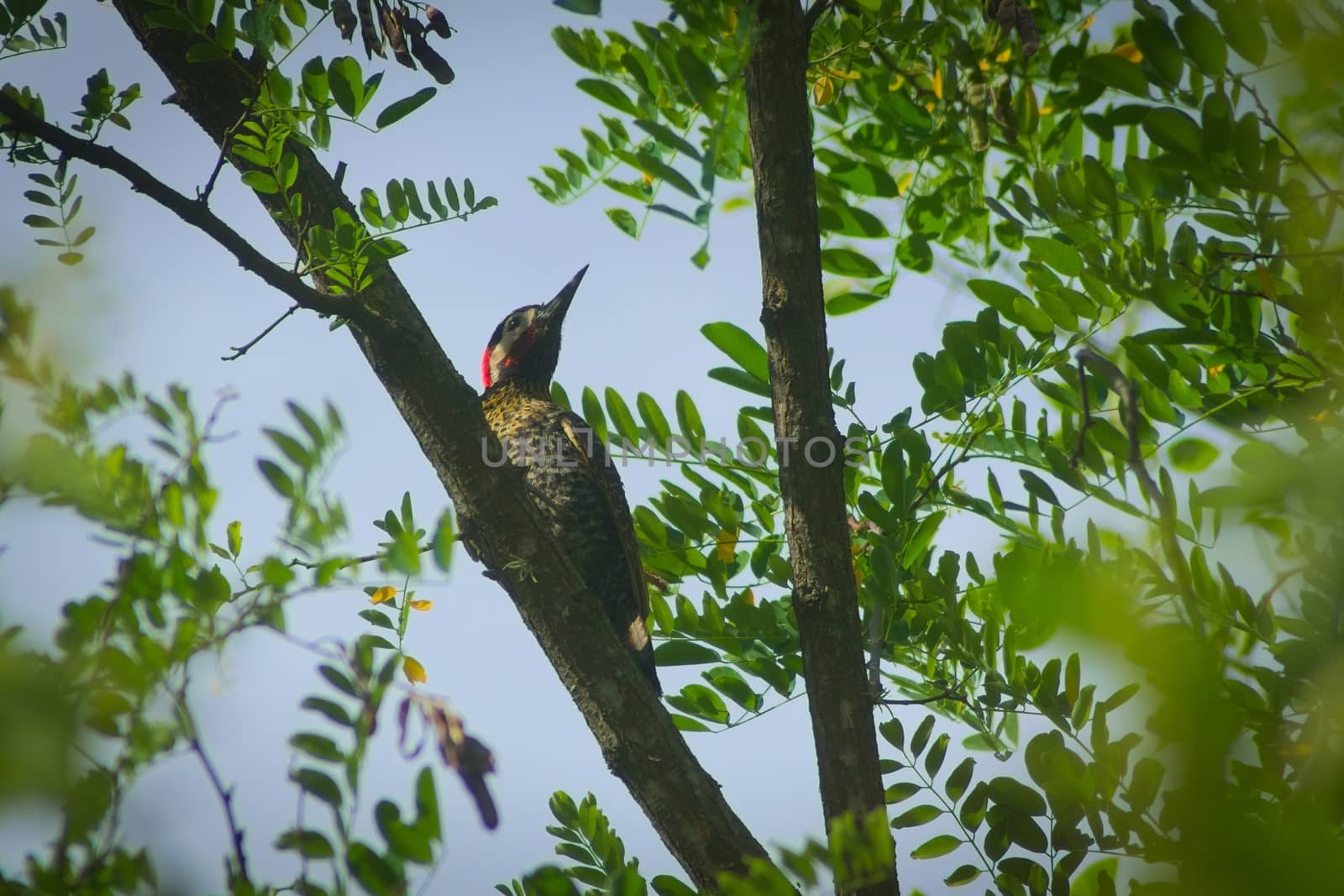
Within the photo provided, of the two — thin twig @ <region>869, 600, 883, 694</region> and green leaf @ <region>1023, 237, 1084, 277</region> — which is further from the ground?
green leaf @ <region>1023, 237, 1084, 277</region>

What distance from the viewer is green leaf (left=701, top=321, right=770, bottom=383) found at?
231 centimetres

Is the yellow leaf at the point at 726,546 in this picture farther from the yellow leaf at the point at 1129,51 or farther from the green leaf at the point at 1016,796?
the yellow leaf at the point at 1129,51

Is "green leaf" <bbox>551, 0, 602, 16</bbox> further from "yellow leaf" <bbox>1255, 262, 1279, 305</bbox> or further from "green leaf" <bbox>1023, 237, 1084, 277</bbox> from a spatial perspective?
"yellow leaf" <bbox>1255, 262, 1279, 305</bbox>

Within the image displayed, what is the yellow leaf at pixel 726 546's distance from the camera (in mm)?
2420

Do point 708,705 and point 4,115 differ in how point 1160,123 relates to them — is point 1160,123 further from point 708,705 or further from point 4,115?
point 4,115

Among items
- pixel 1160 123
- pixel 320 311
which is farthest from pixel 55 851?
pixel 1160 123

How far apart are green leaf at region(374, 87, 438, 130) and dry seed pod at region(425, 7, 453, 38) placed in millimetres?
142

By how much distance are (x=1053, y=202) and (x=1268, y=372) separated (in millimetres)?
496

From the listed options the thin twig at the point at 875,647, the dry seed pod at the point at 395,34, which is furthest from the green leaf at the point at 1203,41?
the dry seed pod at the point at 395,34

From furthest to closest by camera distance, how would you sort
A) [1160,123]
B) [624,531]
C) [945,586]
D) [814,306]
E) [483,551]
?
[624,531] → [483,551] → [945,586] → [814,306] → [1160,123]

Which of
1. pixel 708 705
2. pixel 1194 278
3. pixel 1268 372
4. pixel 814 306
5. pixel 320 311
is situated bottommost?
pixel 708 705

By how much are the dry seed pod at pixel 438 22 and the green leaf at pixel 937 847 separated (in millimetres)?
1897

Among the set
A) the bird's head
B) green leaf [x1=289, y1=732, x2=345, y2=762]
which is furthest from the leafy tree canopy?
the bird's head

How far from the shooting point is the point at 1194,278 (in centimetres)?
177
